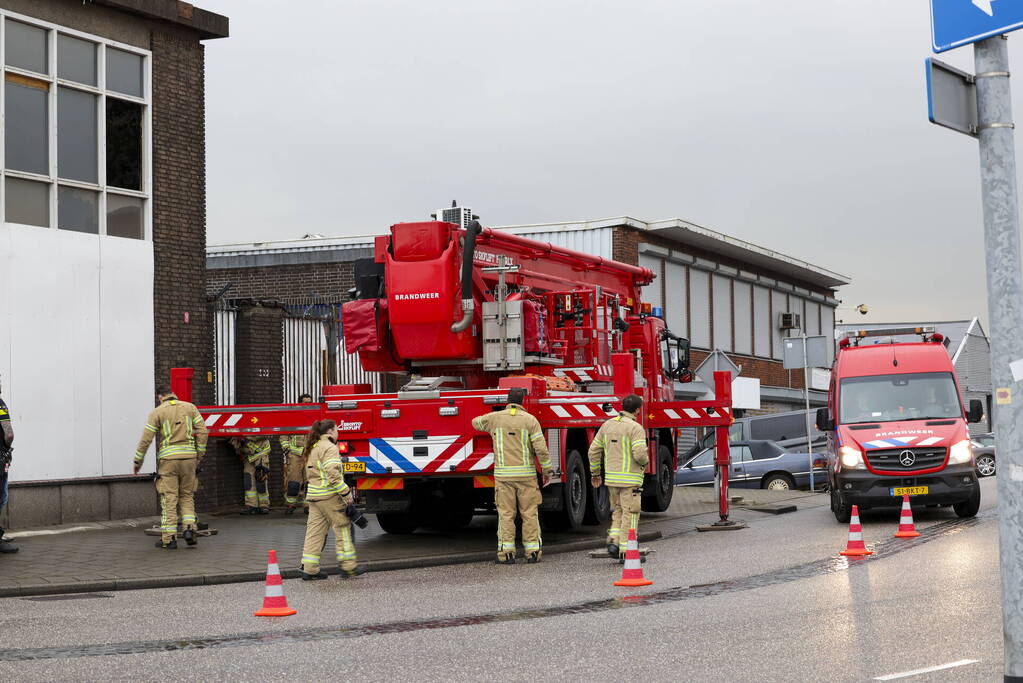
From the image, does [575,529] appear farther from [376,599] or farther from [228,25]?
[228,25]

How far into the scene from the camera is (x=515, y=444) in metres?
14.2

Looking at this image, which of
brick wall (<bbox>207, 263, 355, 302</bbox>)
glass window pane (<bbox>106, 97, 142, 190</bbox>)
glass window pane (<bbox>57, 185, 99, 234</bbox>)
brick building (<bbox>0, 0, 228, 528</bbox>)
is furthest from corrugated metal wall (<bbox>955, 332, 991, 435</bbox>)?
glass window pane (<bbox>57, 185, 99, 234</bbox>)

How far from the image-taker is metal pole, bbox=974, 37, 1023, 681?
5996 mm

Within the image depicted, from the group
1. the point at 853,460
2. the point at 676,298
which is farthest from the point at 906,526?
the point at 676,298

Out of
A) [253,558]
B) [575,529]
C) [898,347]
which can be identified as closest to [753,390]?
[898,347]

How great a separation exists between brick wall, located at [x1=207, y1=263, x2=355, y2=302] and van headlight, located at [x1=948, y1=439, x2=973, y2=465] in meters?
14.5

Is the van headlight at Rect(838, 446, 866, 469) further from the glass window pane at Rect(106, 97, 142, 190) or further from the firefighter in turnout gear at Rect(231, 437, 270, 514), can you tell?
the glass window pane at Rect(106, 97, 142, 190)

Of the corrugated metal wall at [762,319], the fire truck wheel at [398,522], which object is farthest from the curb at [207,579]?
the corrugated metal wall at [762,319]

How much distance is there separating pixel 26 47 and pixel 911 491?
12939 mm

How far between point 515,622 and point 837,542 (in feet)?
22.1

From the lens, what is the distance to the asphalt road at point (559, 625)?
7996 millimetres

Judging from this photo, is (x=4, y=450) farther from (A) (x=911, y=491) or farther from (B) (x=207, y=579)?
(A) (x=911, y=491)

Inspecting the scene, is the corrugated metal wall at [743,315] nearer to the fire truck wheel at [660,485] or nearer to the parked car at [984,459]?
the parked car at [984,459]

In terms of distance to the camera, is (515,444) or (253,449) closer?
(515,444)
